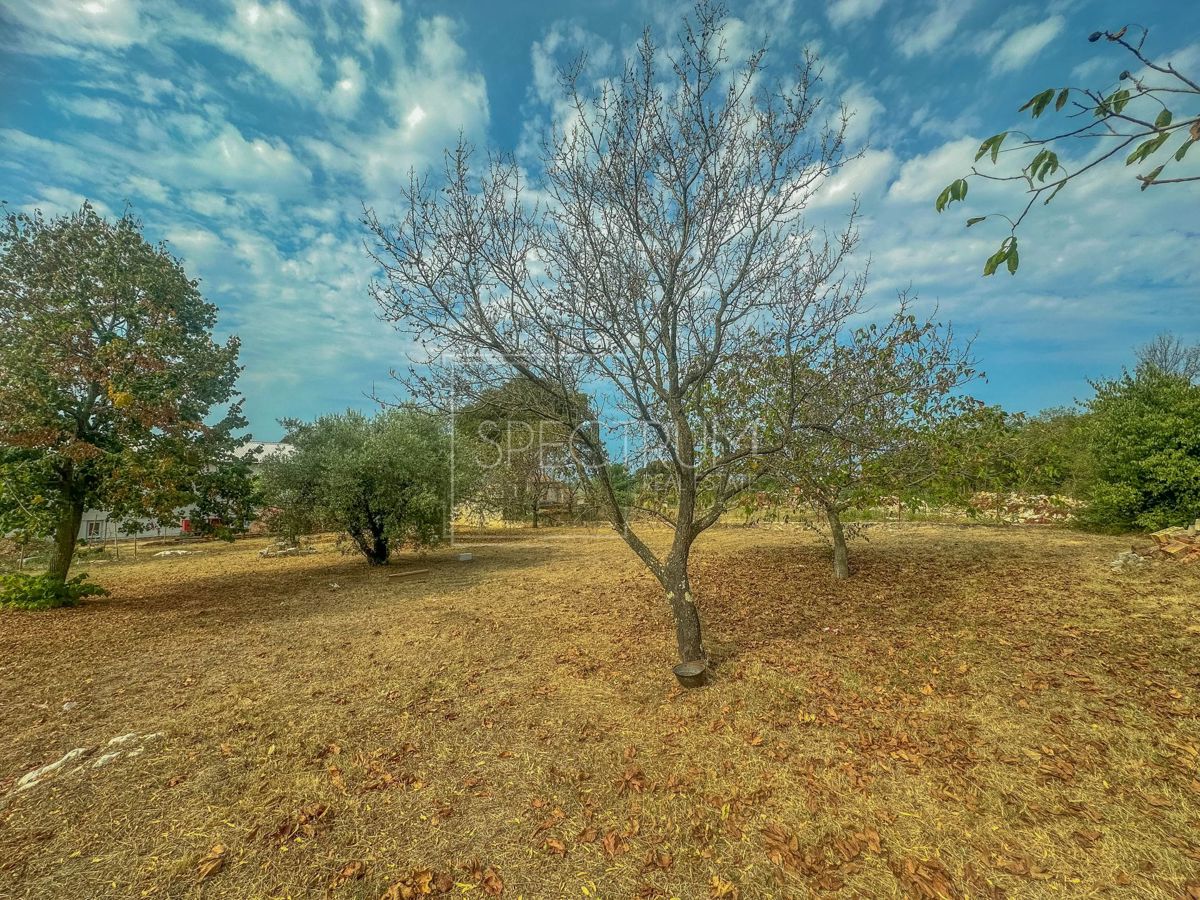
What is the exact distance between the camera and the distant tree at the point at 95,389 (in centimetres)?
793

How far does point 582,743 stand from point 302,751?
8.04 ft

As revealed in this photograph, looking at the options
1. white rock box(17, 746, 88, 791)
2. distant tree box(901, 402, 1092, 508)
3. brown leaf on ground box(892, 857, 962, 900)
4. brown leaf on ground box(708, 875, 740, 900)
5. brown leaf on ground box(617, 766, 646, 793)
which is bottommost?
brown leaf on ground box(708, 875, 740, 900)

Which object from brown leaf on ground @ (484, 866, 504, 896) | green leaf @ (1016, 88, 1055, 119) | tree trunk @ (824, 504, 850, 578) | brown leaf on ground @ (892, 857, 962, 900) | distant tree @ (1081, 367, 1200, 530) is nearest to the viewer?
green leaf @ (1016, 88, 1055, 119)

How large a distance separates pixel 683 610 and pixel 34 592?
36.4ft

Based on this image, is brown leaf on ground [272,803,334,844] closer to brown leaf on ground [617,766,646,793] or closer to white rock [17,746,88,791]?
brown leaf on ground [617,766,646,793]

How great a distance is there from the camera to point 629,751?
4.22m

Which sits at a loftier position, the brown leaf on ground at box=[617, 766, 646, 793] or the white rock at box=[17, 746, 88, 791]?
the white rock at box=[17, 746, 88, 791]

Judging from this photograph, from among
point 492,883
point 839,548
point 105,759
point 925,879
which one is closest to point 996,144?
point 925,879

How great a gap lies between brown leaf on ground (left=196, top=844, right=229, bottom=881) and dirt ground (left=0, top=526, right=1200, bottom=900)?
2 centimetres

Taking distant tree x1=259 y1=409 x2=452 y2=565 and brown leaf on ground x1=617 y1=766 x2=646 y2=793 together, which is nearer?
brown leaf on ground x1=617 y1=766 x2=646 y2=793

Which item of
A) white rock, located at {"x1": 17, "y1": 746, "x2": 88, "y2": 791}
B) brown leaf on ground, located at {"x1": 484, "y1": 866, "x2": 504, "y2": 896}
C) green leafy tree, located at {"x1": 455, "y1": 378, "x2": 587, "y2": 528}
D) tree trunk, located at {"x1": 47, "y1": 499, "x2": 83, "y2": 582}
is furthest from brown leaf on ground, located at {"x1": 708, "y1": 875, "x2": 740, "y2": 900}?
green leafy tree, located at {"x1": 455, "y1": 378, "x2": 587, "y2": 528}

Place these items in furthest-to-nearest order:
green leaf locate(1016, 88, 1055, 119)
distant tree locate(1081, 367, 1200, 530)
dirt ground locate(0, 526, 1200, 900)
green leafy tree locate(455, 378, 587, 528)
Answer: green leafy tree locate(455, 378, 587, 528) → distant tree locate(1081, 367, 1200, 530) → dirt ground locate(0, 526, 1200, 900) → green leaf locate(1016, 88, 1055, 119)

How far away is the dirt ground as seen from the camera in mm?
2984

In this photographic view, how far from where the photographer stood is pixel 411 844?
3.23 m
